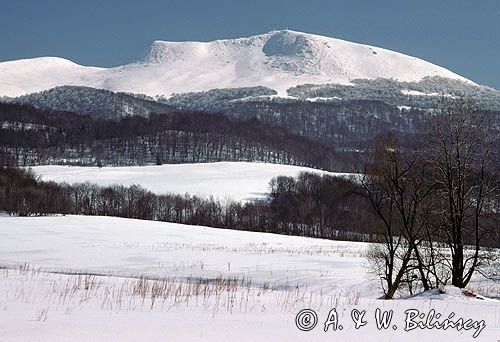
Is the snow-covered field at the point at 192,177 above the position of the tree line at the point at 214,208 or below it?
above

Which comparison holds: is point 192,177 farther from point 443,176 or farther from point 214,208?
point 443,176

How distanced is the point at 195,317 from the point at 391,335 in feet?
10.6

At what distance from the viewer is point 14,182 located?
105 m

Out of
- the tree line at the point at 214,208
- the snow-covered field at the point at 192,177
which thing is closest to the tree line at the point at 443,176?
the tree line at the point at 214,208

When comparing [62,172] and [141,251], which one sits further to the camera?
[62,172]

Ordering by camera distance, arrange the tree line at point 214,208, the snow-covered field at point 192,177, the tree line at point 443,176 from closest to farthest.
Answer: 1. the tree line at point 443,176
2. the tree line at point 214,208
3. the snow-covered field at point 192,177

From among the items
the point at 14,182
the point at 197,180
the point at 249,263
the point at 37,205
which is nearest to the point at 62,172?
the point at 197,180

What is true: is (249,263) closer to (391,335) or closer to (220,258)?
(220,258)

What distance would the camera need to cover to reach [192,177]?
6176 inches

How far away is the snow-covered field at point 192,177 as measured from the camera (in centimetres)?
13788

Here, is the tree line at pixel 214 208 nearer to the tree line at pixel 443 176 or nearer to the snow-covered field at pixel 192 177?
the snow-covered field at pixel 192 177

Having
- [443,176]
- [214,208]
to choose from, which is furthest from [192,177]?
[443,176]

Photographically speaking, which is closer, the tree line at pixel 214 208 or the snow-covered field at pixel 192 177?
the tree line at pixel 214 208

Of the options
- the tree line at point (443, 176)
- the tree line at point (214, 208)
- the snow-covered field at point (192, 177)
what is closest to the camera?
the tree line at point (443, 176)
